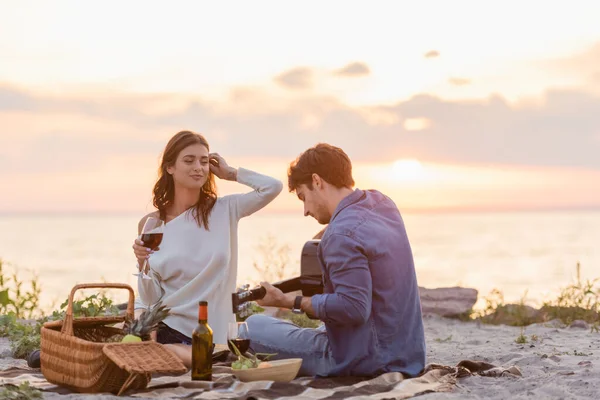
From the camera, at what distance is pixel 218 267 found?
20.0 feet

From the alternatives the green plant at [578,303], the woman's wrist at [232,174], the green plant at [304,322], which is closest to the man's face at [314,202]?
the woman's wrist at [232,174]

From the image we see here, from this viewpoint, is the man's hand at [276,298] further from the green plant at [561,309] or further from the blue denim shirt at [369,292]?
the green plant at [561,309]

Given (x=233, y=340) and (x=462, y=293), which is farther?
(x=462, y=293)

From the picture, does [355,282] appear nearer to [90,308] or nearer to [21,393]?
[21,393]

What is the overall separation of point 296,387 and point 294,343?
0.41 m

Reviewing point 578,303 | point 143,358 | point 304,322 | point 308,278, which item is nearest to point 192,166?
point 308,278

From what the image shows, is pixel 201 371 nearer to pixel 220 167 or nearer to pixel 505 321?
pixel 220 167

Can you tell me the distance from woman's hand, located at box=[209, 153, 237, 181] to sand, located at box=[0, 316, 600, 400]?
81.3 inches

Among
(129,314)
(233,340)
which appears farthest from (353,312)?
(129,314)

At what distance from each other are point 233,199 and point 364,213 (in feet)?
5.75

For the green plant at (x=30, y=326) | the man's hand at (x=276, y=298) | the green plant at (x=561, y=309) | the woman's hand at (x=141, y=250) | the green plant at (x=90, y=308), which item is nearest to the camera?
the man's hand at (x=276, y=298)

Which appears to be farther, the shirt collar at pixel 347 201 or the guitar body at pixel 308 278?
the guitar body at pixel 308 278

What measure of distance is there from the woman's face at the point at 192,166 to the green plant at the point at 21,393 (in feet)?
6.43

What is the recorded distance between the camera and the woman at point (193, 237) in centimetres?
604
